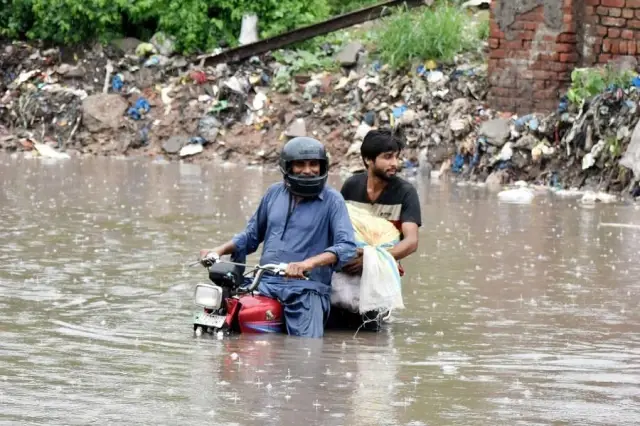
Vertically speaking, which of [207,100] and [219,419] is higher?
[207,100]

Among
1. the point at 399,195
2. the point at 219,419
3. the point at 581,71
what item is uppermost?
the point at 581,71

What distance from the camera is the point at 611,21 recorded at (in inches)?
727

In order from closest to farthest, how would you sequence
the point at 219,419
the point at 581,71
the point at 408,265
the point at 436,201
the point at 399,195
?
the point at 219,419
the point at 399,195
the point at 408,265
the point at 436,201
the point at 581,71

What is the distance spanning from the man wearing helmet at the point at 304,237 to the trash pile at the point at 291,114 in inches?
355

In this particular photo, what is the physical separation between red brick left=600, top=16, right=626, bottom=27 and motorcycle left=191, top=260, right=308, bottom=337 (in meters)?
11.3

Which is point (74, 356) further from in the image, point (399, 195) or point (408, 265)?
point (408, 265)

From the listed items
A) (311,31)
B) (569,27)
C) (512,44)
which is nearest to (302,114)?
(311,31)

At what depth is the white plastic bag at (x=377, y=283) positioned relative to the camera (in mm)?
8266

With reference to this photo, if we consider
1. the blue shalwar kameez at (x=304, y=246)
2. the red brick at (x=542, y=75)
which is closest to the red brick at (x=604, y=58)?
the red brick at (x=542, y=75)

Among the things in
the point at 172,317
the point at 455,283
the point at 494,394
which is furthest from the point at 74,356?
the point at 455,283

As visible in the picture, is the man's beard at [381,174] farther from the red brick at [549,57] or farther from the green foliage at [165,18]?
the green foliage at [165,18]

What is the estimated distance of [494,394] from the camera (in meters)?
6.70

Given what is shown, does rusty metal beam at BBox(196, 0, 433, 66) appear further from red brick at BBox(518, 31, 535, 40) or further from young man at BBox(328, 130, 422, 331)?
young man at BBox(328, 130, 422, 331)

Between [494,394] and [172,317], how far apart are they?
9.08 feet
